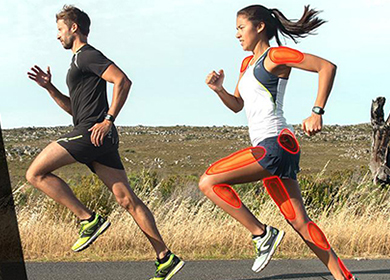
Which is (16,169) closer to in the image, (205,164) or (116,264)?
(205,164)

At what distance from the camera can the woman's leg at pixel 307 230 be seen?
480 centimetres

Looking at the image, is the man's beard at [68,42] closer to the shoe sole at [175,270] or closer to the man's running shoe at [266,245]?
the shoe sole at [175,270]

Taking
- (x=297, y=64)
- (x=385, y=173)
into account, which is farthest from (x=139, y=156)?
(x=297, y=64)

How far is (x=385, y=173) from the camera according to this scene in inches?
591

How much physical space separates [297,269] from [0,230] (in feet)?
13.7

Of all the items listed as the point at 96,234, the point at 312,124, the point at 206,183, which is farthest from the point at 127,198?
the point at 312,124

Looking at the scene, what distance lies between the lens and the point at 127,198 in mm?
5230
